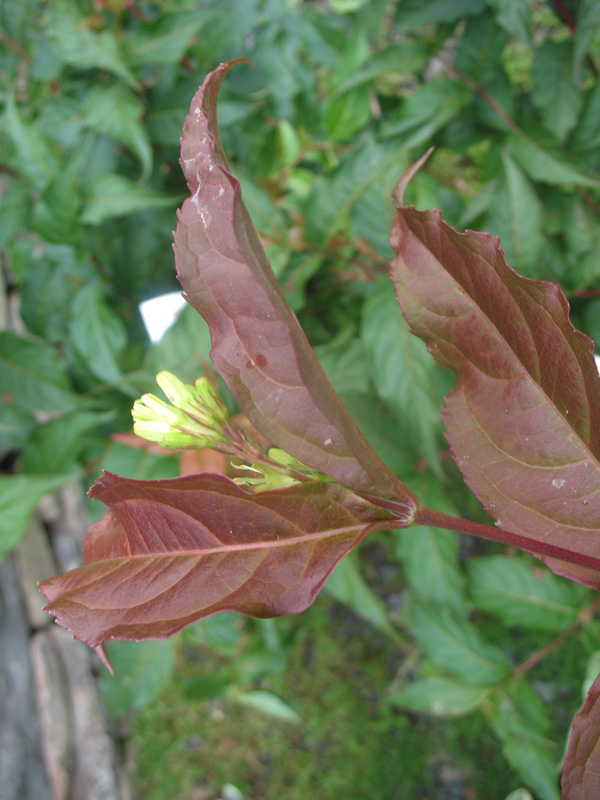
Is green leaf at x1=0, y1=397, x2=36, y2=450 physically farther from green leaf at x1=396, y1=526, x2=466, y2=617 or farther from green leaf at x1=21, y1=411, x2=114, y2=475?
green leaf at x1=396, y1=526, x2=466, y2=617

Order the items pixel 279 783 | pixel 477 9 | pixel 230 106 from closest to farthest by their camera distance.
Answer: pixel 477 9
pixel 230 106
pixel 279 783

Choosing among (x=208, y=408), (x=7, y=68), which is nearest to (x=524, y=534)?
(x=208, y=408)

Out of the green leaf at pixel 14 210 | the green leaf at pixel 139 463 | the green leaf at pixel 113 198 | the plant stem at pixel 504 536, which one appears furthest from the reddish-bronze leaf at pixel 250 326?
the green leaf at pixel 14 210

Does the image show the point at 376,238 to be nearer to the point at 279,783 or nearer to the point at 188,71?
the point at 188,71

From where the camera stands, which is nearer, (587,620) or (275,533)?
(275,533)

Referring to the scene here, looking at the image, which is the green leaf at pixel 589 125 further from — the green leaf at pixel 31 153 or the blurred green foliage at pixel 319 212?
the green leaf at pixel 31 153
